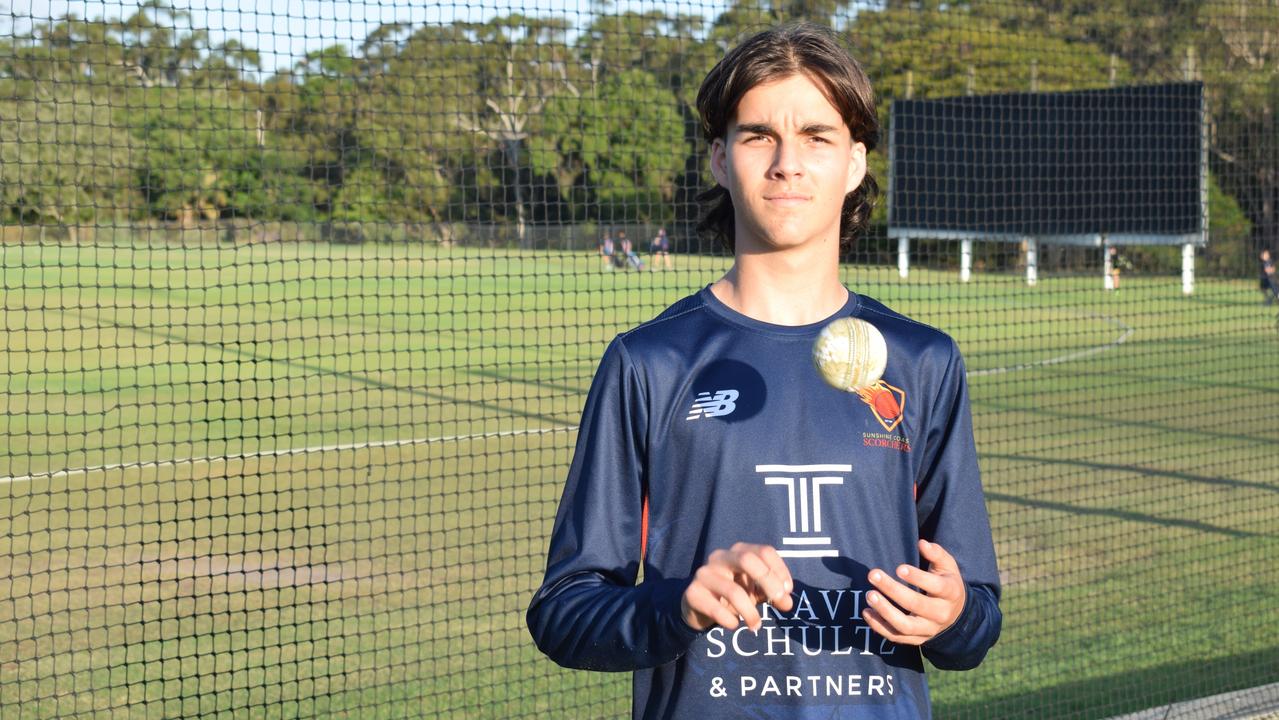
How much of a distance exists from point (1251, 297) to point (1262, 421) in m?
22.3

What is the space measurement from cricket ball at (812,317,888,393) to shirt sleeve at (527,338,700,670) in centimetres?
27

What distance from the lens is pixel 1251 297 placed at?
34625 millimetres

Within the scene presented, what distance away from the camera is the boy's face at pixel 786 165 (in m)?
2.03

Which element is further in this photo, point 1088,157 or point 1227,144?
point 1227,144

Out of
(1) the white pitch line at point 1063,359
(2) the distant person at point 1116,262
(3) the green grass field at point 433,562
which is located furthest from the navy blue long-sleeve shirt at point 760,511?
(2) the distant person at point 1116,262

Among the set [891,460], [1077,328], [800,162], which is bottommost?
[1077,328]

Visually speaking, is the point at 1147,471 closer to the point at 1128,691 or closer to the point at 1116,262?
the point at 1128,691

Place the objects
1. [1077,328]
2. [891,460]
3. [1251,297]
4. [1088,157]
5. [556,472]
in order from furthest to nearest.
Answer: [1251,297] → [1088,157] → [1077,328] → [556,472] → [891,460]

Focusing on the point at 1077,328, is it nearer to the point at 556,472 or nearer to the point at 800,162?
the point at 556,472

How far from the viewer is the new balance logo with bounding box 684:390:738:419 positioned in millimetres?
1984

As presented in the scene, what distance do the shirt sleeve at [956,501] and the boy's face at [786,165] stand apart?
325 millimetres

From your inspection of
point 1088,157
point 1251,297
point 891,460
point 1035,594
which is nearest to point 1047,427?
point 1035,594

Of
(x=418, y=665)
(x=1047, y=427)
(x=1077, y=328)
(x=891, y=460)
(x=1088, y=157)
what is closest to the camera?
(x=891, y=460)

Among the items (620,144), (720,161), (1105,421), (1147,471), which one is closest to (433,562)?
(1147,471)
